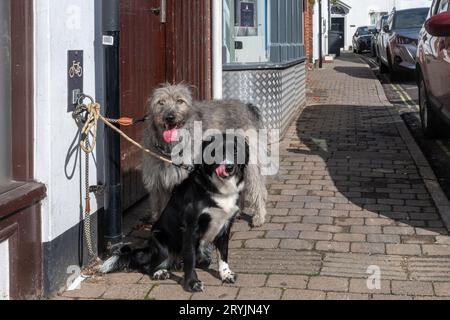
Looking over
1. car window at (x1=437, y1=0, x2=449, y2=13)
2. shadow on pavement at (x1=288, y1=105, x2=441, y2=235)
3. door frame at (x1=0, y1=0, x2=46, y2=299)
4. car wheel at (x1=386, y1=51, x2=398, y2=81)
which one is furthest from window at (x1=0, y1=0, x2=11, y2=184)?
car wheel at (x1=386, y1=51, x2=398, y2=81)

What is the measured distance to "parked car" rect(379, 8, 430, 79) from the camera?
704 inches

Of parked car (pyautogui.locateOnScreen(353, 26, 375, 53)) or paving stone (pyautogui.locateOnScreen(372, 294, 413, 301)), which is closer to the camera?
paving stone (pyautogui.locateOnScreen(372, 294, 413, 301))

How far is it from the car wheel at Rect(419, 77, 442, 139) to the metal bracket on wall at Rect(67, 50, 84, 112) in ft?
19.3

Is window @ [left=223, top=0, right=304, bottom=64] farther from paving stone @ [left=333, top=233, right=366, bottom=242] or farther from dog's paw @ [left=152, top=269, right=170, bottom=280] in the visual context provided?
dog's paw @ [left=152, top=269, right=170, bottom=280]

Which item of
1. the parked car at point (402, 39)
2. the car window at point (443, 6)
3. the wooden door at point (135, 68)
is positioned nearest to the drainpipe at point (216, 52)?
the wooden door at point (135, 68)

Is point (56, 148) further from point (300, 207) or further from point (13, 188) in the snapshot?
point (300, 207)

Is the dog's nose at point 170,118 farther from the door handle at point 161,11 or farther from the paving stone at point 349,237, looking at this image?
the door handle at point 161,11

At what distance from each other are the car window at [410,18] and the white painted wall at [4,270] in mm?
17022

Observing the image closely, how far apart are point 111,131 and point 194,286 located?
4.46 ft

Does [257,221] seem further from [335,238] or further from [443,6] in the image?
[443,6]

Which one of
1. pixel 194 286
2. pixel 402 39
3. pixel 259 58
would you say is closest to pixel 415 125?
pixel 259 58

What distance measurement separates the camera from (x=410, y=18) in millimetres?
19750

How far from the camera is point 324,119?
484 inches
